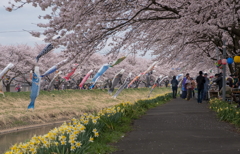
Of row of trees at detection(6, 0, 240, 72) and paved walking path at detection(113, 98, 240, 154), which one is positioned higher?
row of trees at detection(6, 0, 240, 72)

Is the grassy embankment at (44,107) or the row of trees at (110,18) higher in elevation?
the row of trees at (110,18)

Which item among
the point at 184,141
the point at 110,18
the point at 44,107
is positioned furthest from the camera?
the point at 44,107

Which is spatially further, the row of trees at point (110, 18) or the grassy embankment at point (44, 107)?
the grassy embankment at point (44, 107)

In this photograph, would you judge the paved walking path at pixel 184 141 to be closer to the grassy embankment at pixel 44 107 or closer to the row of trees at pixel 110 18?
the row of trees at pixel 110 18

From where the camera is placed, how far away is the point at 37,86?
18.2m

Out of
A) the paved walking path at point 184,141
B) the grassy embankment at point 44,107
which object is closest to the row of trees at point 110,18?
the paved walking path at point 184,141

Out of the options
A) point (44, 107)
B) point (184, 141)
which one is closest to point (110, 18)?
point (184, 141)

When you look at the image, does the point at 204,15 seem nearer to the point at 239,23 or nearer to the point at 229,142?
the point at 239,23

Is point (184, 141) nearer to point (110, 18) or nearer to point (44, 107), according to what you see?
point (110, 18)

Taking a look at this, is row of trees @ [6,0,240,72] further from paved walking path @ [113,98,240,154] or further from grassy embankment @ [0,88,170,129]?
grassy embankment @ [0,88,170,129]

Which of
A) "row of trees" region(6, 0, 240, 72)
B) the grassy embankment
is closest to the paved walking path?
"row of trees" region(6, 0, 240, 72)

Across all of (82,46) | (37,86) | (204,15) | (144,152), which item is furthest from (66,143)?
(37,86)

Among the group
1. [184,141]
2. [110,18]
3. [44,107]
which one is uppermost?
[110,18]

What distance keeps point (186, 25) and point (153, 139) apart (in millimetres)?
3993
